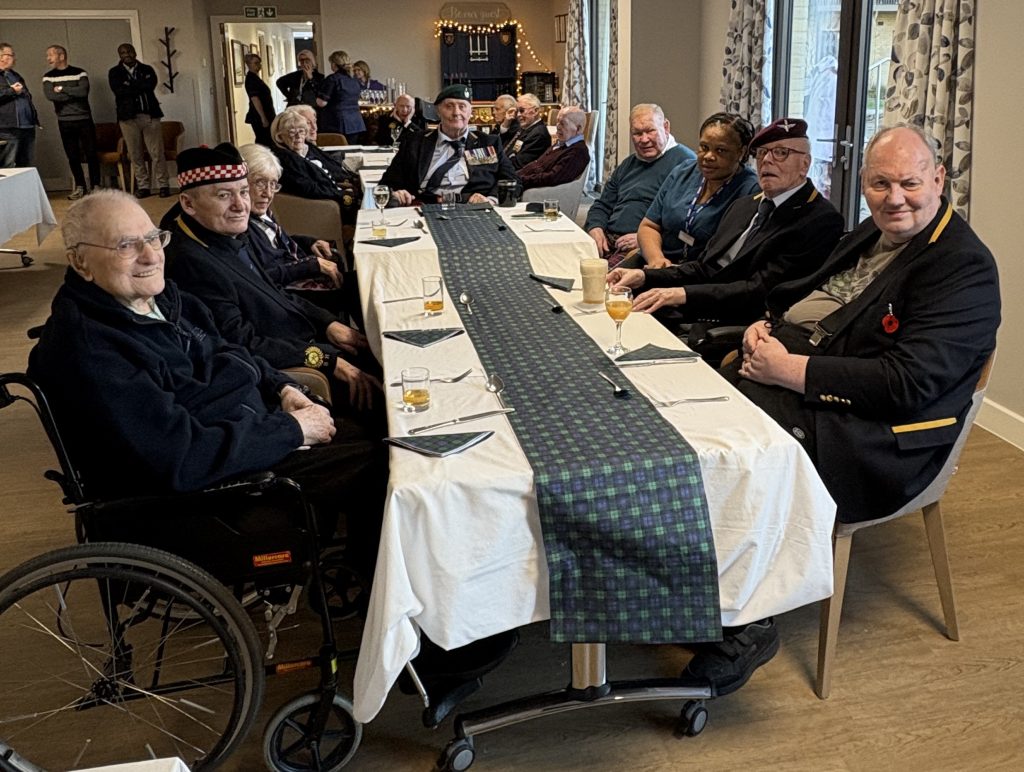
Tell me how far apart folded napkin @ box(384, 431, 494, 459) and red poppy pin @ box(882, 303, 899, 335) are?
100 centimetres

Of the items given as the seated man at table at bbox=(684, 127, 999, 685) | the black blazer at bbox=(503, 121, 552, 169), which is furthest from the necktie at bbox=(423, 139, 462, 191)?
the seated man at table at bbox=(684, 127, 999, 685)

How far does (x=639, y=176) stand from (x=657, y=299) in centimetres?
173

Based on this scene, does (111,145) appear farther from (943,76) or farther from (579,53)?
(943,76)

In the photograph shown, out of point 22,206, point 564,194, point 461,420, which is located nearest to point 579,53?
point 564,194

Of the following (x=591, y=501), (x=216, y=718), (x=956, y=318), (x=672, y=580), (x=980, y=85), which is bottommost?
(x=216, y=718)

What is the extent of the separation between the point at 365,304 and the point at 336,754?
1.55 metres

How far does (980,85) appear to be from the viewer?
354cm

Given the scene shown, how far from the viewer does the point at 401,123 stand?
8.29 metres

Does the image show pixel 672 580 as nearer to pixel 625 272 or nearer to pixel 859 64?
pixel 625 272

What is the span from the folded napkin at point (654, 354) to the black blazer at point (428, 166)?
3213 mm

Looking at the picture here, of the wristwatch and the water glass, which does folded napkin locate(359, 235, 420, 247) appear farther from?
the water glass

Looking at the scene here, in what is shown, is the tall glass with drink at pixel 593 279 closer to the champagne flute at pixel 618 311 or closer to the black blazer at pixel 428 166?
the champagne flute at pixel 618 311

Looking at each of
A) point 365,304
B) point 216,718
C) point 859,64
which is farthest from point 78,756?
point 859,64

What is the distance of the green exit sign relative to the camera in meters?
12.8
